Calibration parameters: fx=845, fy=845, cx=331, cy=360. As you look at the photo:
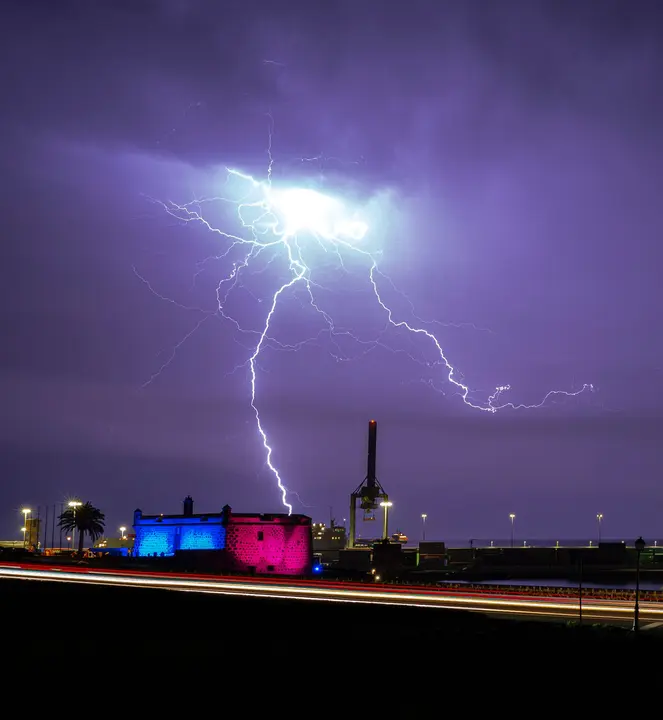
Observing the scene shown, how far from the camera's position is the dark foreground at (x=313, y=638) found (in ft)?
62.6

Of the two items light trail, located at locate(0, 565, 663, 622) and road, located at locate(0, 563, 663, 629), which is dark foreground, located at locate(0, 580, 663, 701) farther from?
light trail, located at locate(0, 565, 663, 622)

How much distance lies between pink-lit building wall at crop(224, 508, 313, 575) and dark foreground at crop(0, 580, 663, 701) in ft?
120

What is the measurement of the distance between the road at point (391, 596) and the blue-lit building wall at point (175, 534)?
15551 mm

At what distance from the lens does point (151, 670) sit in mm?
18938

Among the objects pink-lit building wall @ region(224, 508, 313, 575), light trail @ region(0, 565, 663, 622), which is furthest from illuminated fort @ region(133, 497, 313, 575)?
light trail @ region(0, 565, 663, 622)

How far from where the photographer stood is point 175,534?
7281cm

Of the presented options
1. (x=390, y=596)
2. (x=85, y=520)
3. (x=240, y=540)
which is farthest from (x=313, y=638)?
(x=85, y=520)

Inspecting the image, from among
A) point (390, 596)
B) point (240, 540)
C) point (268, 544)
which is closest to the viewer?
point (390, 596)

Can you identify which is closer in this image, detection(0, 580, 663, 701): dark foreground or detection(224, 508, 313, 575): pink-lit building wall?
detection(0, 580, 663, 701): dark foreground

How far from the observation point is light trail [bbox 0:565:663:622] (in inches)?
1238

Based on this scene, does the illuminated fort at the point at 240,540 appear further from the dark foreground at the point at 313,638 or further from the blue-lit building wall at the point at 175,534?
the dark foreground at the point at 313,638

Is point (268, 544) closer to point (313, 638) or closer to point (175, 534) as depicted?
point (175, 534)

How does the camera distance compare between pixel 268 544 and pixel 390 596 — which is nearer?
pixel 390 596

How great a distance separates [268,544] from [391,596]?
111 feet
